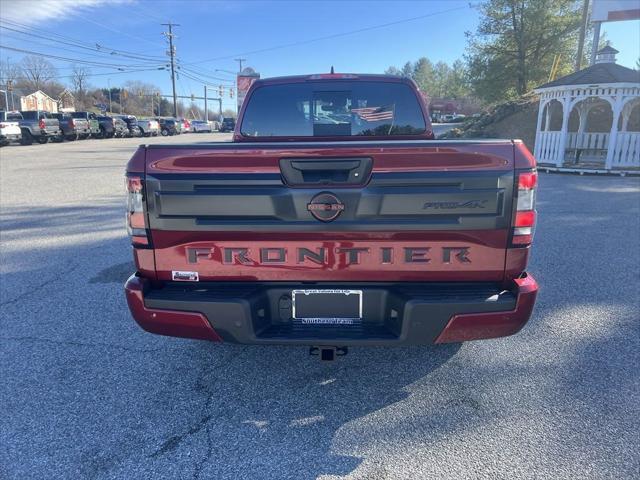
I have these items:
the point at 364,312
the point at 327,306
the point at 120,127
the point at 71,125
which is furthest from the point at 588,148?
the point at 120,127

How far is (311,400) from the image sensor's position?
2.88 meters

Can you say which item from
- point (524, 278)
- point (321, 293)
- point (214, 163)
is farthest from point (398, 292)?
point (214, 163)

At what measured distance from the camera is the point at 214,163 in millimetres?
2439

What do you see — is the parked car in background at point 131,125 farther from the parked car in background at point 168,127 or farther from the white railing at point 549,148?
the white railing at point 549,148

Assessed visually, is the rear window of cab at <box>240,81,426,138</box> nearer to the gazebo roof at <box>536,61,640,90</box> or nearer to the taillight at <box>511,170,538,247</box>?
the taillight at <box>511,170,538,247</box>

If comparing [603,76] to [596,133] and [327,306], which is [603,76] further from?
[327,306]

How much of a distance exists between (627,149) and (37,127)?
30912 millimetres

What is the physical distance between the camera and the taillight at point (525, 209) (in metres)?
2.38

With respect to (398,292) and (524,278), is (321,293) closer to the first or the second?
(398,292)

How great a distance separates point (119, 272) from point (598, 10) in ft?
67.9

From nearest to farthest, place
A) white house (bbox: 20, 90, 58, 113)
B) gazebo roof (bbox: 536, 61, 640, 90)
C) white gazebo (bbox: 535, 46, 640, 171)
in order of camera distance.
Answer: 1. white gazebo (bbox: 535, 46, 640, 171)
2. gazebo roof (bbox: 536, 61, 640, 90)
3. white house (bbox: 20, 90, 58, 113)

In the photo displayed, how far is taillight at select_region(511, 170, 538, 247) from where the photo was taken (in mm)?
2385

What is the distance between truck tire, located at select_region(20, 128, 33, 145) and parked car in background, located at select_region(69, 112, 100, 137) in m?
5.47

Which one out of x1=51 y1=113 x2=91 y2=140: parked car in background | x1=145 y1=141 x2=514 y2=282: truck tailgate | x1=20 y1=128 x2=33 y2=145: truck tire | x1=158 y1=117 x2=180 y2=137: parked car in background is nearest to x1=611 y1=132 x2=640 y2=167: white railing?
x1=145 y1=141 x2=514 y2=282: truck tailgate
